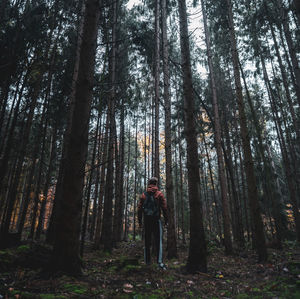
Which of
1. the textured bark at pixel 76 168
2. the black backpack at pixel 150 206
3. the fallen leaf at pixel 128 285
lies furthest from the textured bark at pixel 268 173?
the fallen leaf at pixel 128 285

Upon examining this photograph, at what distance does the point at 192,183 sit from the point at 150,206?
43.9 inches

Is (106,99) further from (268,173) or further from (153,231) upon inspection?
(268,173)

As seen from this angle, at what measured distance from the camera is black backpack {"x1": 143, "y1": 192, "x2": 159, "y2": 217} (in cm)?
489

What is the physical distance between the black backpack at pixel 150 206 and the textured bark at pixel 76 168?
6.65ft

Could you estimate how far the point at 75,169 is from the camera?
325 cm

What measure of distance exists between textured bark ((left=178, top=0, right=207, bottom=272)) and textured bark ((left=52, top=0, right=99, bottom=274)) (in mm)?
2583

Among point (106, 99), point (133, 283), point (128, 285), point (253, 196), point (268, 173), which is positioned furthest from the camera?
point (106, 99)

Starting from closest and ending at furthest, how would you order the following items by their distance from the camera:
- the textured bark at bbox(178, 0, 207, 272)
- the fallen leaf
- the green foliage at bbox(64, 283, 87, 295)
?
the green foliage at bbox(64, 283, 87, 295), the fallen leaf, the textured bark at bbox(178, 0, 207, 272)

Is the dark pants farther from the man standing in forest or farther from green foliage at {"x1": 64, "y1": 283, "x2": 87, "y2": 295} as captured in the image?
green foliage at {"x1": 64, "y1": 283, "x2": 87, "y2": 295}

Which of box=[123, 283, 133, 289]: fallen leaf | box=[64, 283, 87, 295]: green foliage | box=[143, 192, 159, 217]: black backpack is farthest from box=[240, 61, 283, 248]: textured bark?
box=[64, 283, 87, 295]: green foliage

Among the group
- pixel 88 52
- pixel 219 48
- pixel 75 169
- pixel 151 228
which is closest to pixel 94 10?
pixel 88 52

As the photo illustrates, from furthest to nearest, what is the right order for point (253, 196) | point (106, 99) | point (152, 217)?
point (106, 99), point (253, 196), point (152, 217)

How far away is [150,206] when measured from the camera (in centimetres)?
493

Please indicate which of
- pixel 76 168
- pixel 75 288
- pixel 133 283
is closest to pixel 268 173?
pixel 133 283
